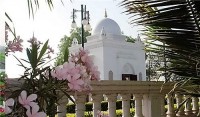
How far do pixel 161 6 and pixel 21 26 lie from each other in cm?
83

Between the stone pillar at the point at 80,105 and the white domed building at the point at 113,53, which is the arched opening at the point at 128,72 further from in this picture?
the stone pillar at the point at 80,105

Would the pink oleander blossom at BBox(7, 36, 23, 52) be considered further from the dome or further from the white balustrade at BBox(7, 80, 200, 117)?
the dome

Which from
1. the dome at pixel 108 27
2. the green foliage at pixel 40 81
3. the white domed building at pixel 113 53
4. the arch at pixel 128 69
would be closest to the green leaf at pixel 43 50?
the green foliage at pixel 40 81

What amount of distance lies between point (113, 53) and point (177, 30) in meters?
19.0

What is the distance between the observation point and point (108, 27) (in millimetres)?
21859

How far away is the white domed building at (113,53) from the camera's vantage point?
20.7 meters

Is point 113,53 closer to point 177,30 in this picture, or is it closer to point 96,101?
point 96,101

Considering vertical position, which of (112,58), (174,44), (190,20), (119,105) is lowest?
(119,105)

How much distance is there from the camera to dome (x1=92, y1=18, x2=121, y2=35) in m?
21.8

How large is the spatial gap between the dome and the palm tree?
63.3ft

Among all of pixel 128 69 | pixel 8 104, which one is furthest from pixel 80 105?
pixel 128 69

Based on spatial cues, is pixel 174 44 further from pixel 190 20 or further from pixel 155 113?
pixel 155 113

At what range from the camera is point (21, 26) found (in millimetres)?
1810

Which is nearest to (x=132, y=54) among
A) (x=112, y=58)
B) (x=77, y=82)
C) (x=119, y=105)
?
(x=112, y=58)
